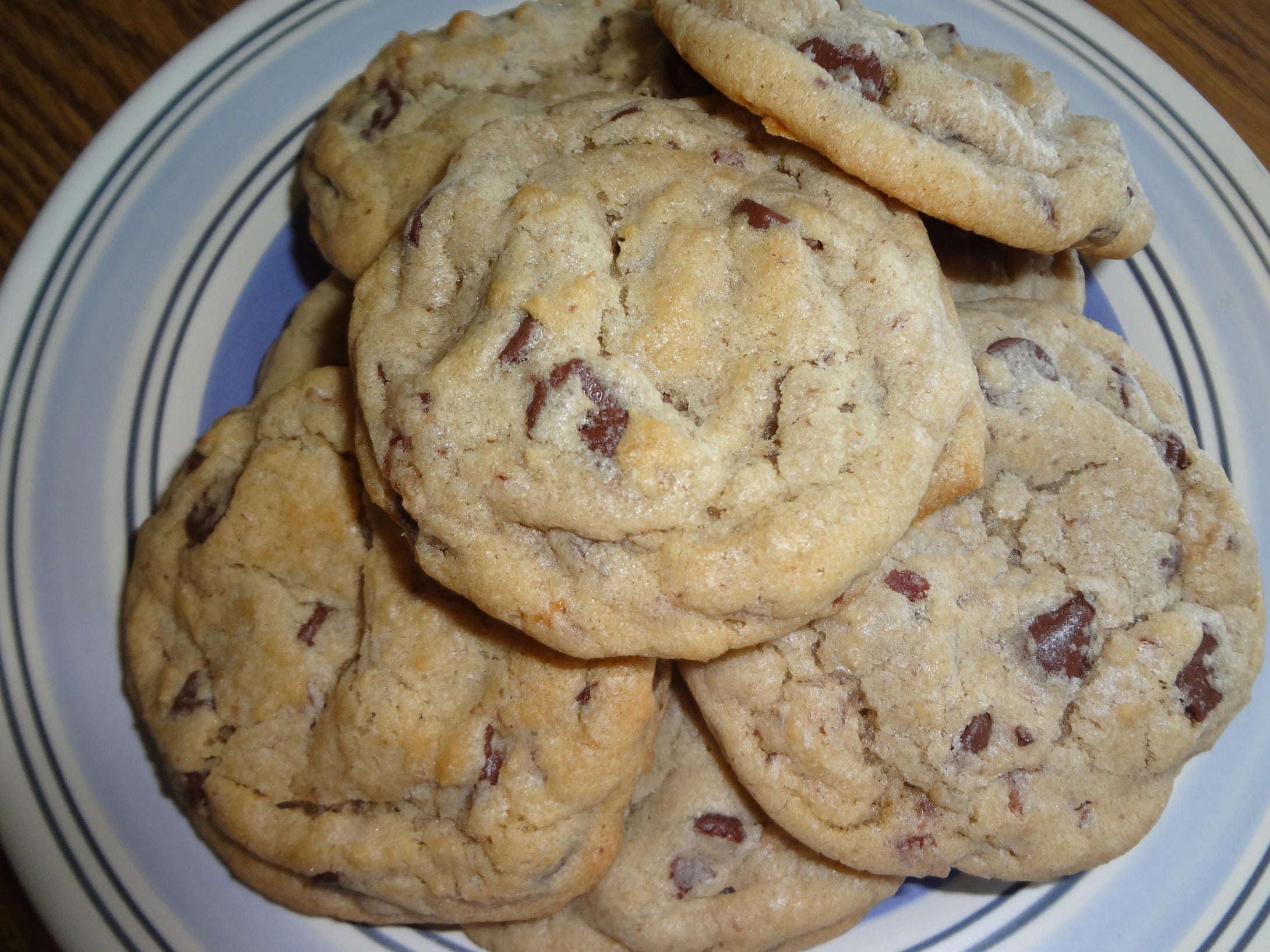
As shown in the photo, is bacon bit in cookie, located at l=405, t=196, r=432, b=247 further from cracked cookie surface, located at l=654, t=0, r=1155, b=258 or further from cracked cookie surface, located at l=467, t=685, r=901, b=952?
cracked cookie surface, located at l=467, t=685, r=901, b=952

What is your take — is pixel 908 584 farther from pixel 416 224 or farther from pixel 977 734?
pixel 416 224

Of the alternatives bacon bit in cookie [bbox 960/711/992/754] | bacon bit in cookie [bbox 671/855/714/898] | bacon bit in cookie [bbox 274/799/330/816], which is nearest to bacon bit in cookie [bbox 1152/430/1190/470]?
bacon bit in cookie [bbox 960/711/992/754]

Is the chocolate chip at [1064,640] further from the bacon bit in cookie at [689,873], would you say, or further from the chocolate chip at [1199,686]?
the bacon bit in cookie at [689,873]

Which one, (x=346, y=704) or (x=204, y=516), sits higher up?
(x=346, y=704)

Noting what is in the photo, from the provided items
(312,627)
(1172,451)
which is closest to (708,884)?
(312,627)

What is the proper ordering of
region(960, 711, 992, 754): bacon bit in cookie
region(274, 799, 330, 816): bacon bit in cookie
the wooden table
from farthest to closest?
the wooden table
region(274, 799, 330, 816): bacon bit in cookie
region(960, 711, 992, 754): bacon bit in cookie

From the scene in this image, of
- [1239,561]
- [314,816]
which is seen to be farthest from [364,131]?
[1239,561]

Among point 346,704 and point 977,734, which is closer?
point 977,734
